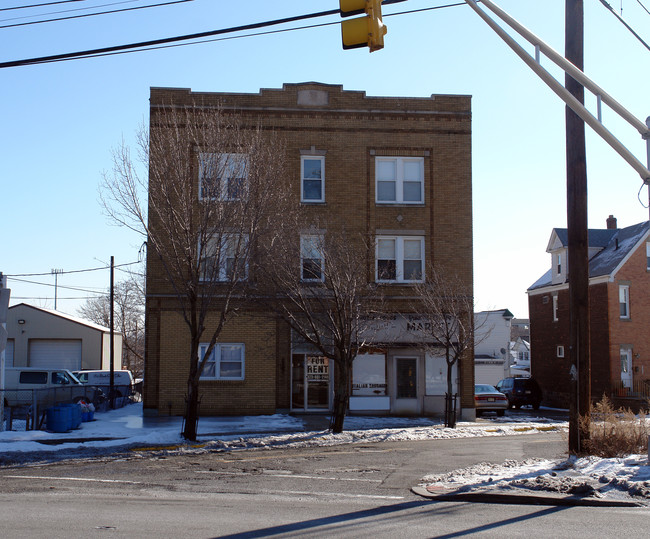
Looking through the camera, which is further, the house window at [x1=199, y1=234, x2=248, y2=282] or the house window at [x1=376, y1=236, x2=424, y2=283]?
the house window at [x1=376, y1=236, x2=424, y2=283]

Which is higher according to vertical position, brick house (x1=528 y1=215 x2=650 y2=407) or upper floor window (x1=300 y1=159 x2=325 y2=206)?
upper floor window (x1=300 y1=159 x2=325 y2=206)

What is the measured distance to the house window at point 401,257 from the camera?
82.2 feet

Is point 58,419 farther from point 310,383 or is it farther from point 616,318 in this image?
point 616,318

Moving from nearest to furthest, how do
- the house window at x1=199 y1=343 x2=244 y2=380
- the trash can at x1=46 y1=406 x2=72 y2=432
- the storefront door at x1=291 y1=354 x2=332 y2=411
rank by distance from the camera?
the trash can at x1=46 y1=406 x2=72 y2=432 < the house window at x1=199 y1=343 x2=244 y2=380 < the storefront door at x1=291 y1=354 x2=332 y2=411

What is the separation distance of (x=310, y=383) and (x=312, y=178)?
7.28 metres

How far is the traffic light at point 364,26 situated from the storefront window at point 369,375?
58.0 feet

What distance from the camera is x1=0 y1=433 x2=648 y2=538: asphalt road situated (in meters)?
8.05

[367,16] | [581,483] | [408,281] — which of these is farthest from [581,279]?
[408,281]

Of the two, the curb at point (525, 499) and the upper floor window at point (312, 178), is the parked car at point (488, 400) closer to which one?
the upper floor window at point (312, 178)

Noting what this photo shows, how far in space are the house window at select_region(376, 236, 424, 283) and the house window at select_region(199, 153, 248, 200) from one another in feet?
28.2

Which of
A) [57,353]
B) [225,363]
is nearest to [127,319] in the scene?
[57,353]

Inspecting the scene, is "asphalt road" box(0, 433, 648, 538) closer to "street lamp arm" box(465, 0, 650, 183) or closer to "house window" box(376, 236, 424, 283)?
"street lamp arm" box(465, 0, 650, 183)

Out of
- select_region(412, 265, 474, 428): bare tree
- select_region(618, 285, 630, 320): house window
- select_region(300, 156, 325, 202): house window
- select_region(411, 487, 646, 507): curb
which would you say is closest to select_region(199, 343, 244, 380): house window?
select_region(300, 156, 325, 202): house window

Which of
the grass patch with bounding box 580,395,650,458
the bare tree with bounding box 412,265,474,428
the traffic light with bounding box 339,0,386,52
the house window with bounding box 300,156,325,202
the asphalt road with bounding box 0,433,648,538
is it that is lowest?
the asphalt road with bounding box 0,433,648,538
